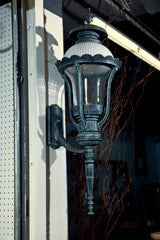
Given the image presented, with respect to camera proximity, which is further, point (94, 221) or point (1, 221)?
point (94, 221)

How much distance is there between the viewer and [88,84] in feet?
4.79

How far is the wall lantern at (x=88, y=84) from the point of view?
4.73 feet

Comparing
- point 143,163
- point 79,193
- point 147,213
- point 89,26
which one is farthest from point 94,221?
point 143,163

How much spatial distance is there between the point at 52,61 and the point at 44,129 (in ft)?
1.22

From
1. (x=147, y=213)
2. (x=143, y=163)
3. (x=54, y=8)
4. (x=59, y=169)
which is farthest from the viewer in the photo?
(x=143, y=163)

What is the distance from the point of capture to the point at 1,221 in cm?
162

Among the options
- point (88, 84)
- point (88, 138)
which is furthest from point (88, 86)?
point (88, 138)

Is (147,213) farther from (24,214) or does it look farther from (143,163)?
(24,214)

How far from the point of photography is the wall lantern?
1.44 meters

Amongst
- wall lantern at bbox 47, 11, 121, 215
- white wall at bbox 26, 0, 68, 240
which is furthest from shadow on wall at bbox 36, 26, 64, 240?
wall lantern at bbox 47, 11, 121, 215

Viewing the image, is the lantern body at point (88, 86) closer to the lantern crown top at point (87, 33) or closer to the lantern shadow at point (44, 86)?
the lantern crown top at point (87, 33)

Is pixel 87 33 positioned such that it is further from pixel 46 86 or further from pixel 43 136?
pixel 43 136

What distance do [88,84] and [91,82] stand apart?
0.02m

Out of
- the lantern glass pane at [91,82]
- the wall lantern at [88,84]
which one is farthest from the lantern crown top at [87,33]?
the lantern glass pane at [91,82]
